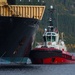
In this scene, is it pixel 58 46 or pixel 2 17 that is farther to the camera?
pixel 58 46

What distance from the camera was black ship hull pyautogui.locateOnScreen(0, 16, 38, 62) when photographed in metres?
86.9

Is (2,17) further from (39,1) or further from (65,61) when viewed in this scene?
(65,61)

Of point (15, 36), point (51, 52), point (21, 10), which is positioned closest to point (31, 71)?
point (15, 36)

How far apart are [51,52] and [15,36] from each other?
15271mm

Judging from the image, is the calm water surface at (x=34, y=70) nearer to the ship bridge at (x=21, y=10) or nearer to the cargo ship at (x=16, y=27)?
the cargo ship at (x=16, y=27)

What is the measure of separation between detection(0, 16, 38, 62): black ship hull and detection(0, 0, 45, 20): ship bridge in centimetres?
98

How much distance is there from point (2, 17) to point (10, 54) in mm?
6583

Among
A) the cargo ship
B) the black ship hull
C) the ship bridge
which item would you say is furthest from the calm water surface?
the ship bridge

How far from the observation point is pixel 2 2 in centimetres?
8869

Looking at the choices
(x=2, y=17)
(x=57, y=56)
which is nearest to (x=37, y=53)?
(x=57, y=56)

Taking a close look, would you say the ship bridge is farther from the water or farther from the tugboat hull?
the tugboat hull

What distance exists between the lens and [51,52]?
337ft

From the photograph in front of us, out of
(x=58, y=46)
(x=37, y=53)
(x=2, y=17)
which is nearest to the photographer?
(x=2, y=17)

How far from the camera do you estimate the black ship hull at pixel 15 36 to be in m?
86.9
